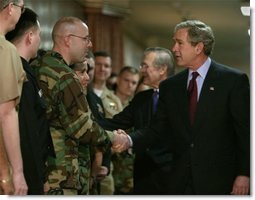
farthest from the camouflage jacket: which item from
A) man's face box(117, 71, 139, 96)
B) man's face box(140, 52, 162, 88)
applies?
man's face box(117, 71, 139, 96)

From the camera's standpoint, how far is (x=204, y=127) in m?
3.27

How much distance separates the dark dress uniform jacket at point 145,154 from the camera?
402cm

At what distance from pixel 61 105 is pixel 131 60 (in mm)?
7147

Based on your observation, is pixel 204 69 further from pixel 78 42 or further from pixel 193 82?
pixel 78 42

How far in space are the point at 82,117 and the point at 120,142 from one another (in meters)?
0.55

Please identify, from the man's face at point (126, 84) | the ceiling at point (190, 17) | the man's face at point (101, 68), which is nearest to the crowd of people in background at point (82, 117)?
the ceiling at point (190, 17)

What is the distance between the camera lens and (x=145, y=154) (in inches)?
163

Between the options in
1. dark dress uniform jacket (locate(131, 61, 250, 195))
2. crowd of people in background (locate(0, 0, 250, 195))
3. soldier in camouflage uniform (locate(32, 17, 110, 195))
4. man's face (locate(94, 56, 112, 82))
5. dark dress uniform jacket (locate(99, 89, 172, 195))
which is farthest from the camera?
man's face (locate(94, 56, 112, 82))

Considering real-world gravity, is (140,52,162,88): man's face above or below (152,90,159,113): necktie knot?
above

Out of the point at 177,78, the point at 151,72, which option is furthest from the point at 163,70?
the point at 177,78

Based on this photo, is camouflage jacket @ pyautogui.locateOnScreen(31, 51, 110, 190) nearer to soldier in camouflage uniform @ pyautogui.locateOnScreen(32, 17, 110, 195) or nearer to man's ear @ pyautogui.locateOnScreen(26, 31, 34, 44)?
soldier in camouflage uniform @ pyautogui.locateOnScreen(32, 17, 110, 195)

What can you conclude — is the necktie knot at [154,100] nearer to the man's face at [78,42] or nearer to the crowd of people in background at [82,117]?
the crowd of people in background at [82,117]

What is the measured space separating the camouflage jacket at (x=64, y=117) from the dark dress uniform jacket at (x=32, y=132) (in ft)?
0.48

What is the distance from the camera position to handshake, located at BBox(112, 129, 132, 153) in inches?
139
